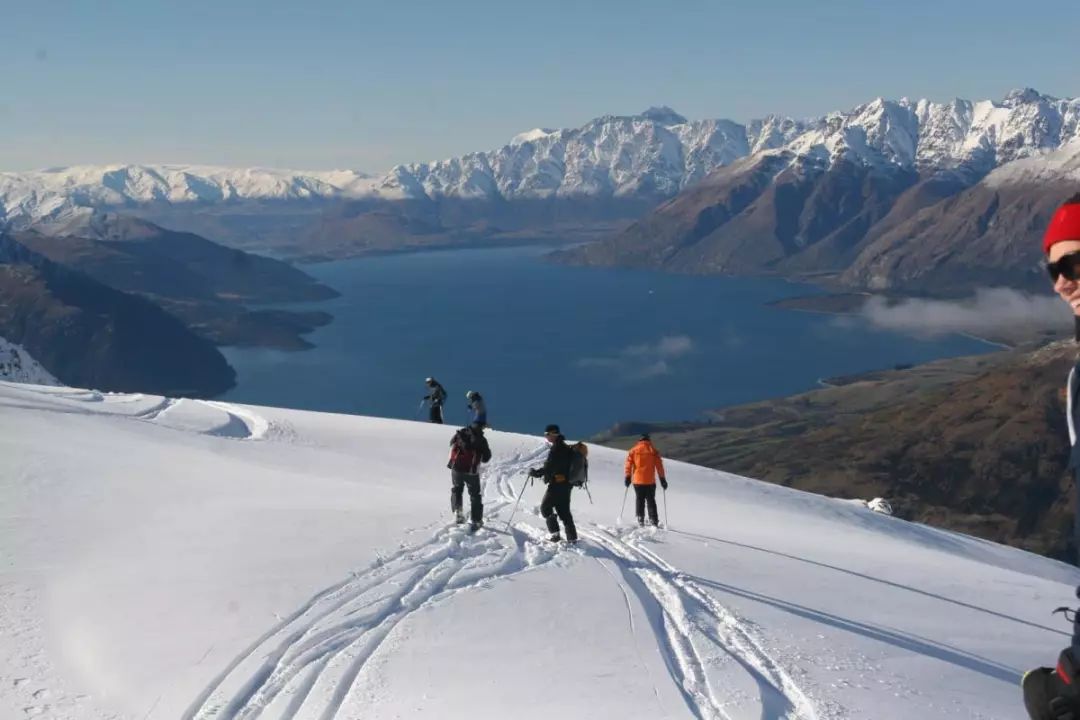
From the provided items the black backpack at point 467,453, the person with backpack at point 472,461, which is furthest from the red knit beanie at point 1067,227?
the black backpack at point 467,453

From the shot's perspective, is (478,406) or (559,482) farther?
(478,406)

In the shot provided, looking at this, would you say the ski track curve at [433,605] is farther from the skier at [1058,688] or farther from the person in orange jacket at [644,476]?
the skier at [1058,688]

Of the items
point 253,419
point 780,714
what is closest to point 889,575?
point 780,714

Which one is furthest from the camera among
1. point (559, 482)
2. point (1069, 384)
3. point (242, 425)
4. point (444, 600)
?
point (242, 425)

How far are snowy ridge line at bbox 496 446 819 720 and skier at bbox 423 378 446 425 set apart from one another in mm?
18486

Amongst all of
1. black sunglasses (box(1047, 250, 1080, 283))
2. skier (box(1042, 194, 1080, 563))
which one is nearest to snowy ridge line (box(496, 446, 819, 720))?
skier (box(1042, 194, 1080, 563))

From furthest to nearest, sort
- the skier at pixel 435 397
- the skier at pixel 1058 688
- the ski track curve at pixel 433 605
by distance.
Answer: the skier at pixel 435 397 → the ski track curve at pixel 433 605 → the skier at pixel 1058 688

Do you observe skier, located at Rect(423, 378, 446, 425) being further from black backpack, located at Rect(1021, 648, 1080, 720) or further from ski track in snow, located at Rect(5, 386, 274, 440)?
black backpack, located at Rect(1021, 648, 1080, 720)

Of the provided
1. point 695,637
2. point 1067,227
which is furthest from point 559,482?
point 1067,227

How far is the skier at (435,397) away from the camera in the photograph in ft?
119

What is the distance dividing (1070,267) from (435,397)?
3308 centimetres

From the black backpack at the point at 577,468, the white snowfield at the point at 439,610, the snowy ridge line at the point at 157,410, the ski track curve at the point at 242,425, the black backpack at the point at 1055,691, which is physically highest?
the black backpack at the point at 1055,691

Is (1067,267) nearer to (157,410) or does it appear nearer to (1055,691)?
(1055,691)

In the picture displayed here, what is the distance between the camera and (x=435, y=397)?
37281mm
